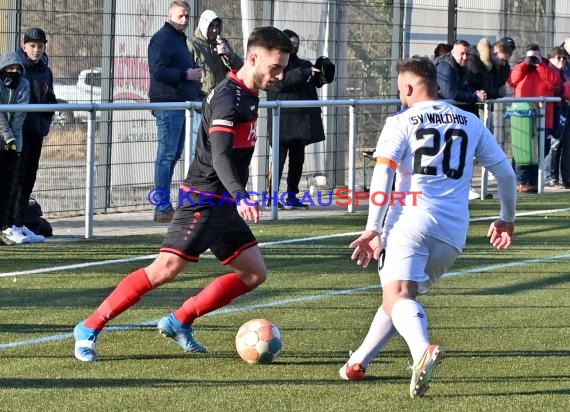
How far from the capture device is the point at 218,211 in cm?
780

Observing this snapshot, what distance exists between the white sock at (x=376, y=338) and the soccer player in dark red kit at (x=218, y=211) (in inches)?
37.0

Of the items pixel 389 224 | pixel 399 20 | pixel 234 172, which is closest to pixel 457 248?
pixel 389 224

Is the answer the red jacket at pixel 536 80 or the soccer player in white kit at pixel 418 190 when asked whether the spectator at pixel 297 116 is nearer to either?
the red jacket at pixel 536 80

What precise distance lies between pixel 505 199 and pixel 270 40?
1613 millimetres

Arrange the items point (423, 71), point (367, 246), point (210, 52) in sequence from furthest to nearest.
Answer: point (210, 52) → point (423, 71) → point (367, 246)

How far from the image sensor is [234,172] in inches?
291

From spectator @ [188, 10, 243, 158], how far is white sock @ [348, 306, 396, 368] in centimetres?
768

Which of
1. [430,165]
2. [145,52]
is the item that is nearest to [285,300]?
[430,165]

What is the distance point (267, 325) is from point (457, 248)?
4.53ft

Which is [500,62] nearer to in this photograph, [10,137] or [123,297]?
[10,137]

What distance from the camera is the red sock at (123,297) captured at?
7723 millimetres

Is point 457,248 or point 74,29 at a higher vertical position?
point 74,29

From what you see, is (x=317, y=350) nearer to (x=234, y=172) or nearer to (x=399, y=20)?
(x=234, y=172)

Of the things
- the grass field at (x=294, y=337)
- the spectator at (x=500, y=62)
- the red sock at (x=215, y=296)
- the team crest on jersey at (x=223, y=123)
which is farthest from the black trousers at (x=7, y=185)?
the spectator at (x=500, y=62)
